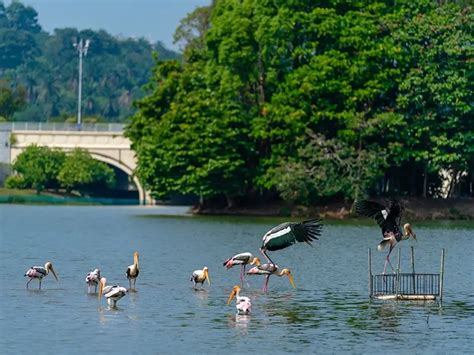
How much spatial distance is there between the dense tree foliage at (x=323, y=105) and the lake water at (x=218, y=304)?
19.8 m

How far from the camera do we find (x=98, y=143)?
421ft

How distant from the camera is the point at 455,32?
8675 cm

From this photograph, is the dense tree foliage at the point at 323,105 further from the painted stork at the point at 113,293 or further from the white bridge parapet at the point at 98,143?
the painted stork at the point at 113,293

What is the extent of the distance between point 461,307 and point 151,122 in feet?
196

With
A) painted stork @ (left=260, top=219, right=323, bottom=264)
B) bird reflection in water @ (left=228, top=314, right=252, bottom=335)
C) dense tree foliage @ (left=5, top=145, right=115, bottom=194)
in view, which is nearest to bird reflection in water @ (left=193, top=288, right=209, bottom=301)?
painted stork @ (left=260, top=219, right=323, bottom=264)

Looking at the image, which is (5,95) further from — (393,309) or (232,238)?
(393,309)

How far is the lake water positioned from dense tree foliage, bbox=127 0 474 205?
19751 mm

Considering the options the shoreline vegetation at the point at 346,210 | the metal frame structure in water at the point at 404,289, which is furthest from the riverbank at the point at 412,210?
the metal frame structure in water at the point at 404,289

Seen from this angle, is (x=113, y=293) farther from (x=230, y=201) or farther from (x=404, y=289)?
(x=230, y=201)

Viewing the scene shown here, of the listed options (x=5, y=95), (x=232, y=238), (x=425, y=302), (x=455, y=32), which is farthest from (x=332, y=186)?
(x=5, y=95)

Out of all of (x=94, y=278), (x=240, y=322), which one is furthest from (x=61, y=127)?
(x=240, y=322)

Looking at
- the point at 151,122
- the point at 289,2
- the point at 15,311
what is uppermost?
the point at 289,2

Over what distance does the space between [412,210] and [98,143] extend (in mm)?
46848

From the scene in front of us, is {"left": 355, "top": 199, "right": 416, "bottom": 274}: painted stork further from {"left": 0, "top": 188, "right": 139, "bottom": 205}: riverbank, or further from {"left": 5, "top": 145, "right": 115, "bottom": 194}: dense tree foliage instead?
{"left": 5, "top": 145, "right": 115, "bottom": 194}: dense tree foliage
